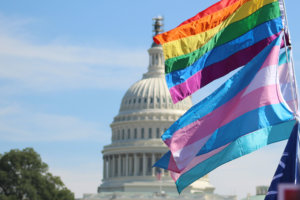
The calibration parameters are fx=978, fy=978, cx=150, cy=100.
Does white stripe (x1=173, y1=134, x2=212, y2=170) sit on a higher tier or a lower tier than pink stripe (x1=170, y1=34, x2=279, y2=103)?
lower

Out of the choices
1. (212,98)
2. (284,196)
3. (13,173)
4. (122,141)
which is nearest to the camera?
(284,196)

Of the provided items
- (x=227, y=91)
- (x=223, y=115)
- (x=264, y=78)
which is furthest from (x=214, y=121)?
(x=264, y=78)

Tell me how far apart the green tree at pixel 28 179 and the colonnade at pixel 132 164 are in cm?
5455

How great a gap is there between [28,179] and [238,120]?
350 ft

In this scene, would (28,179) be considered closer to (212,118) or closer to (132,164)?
(132,164)

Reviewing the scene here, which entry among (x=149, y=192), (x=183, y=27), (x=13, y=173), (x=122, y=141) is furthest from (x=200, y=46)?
(x=122, y=141)

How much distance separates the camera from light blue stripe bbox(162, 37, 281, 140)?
1262 inches

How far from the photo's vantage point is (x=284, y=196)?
66.4ft

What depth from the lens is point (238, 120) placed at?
31969 mm

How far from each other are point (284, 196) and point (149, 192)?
547 ft

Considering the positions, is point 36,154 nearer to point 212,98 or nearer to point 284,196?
point 212,98

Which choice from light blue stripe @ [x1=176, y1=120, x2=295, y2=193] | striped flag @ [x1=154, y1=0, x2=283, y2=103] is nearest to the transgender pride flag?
light blue stripe @ [x1=176, y1=120, x2=295, y2=193]

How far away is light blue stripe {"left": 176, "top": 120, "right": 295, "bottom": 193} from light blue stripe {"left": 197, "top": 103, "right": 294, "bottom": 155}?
25 centimetres

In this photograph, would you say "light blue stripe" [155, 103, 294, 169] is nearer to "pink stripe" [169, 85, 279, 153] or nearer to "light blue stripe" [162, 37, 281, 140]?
"pink stripe" [169, 85, 279, 153]
